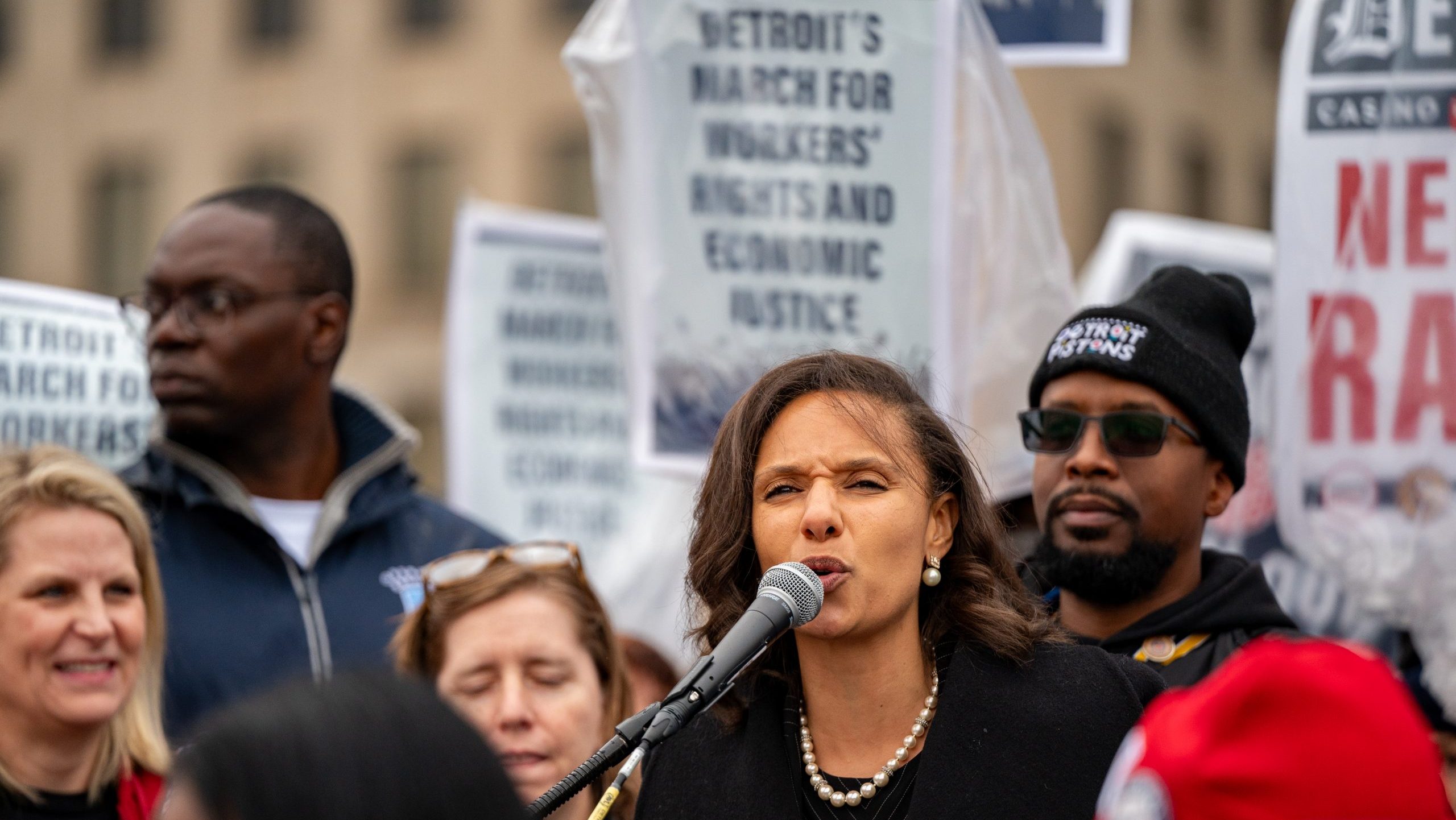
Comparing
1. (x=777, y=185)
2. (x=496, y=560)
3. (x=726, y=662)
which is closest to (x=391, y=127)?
(x=777, y=185)

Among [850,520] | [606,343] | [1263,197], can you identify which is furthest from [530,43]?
[850,520]

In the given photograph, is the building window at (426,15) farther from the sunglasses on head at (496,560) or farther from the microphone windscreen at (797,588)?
the microphone windscreen at (797,588)

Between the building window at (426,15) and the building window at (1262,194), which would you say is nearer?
the building window at (426,15)

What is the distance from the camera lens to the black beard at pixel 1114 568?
12.3ft

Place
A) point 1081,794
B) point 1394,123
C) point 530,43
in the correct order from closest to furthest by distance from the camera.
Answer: point 1081,794 < point 1394,123 < point 530,43

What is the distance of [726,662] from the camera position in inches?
101

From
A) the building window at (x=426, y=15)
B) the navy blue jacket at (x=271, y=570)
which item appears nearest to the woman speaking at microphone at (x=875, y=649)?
the navy blue jacket at (x=271, y=570)

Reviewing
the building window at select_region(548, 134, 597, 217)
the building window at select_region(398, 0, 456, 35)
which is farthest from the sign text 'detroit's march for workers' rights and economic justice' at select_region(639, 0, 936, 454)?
the building window at select_region(398, 0, 456, 35)

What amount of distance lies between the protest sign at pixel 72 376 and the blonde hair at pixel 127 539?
1179 mm

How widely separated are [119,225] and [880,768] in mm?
29061

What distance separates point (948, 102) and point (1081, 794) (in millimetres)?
2419

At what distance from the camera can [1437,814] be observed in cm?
175

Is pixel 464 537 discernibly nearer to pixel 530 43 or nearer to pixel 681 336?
pixel 681 336

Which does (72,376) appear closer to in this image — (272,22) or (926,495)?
(926,495)
